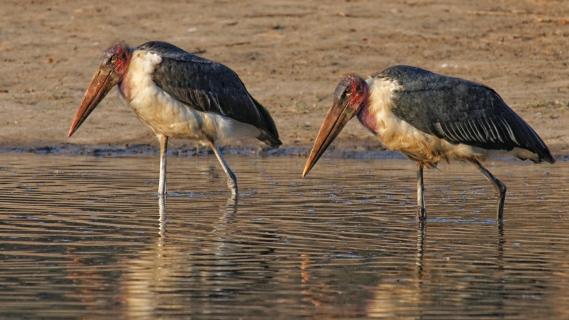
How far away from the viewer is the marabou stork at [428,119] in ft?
32.2

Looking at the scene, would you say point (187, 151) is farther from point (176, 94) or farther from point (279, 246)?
point (279, 246)

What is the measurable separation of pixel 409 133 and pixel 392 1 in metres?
11.8

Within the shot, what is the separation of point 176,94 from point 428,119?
2.43 meters

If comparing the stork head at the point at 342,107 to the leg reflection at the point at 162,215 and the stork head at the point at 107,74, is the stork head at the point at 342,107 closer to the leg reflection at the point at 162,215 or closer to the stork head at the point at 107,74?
the leg reflection at the point at 162,215

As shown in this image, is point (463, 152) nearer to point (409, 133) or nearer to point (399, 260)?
point (409, 133)

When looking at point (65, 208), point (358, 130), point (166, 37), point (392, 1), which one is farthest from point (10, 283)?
point (392, 1)

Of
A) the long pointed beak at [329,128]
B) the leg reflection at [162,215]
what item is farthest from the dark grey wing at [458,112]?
the leg reflection at [162,215]

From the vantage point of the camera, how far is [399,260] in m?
7.89

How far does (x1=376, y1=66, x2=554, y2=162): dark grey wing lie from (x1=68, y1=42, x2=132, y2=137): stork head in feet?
8.03

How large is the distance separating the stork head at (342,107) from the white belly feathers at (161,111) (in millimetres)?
1826

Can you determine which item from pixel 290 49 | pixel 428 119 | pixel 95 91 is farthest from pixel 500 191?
pixel 290 49

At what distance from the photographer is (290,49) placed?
1930 cm

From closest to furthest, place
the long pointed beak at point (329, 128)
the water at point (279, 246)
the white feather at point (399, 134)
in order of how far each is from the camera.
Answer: the water at point (279, 246) → the white feather at point (399, 134) → the long pointed beak at point (329, 128)

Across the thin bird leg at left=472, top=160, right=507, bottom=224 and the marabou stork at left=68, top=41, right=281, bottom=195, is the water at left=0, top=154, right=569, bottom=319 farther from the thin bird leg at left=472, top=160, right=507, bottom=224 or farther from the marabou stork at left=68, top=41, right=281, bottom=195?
the marabou stork at left=68, top=41, right=281, bottom=195
